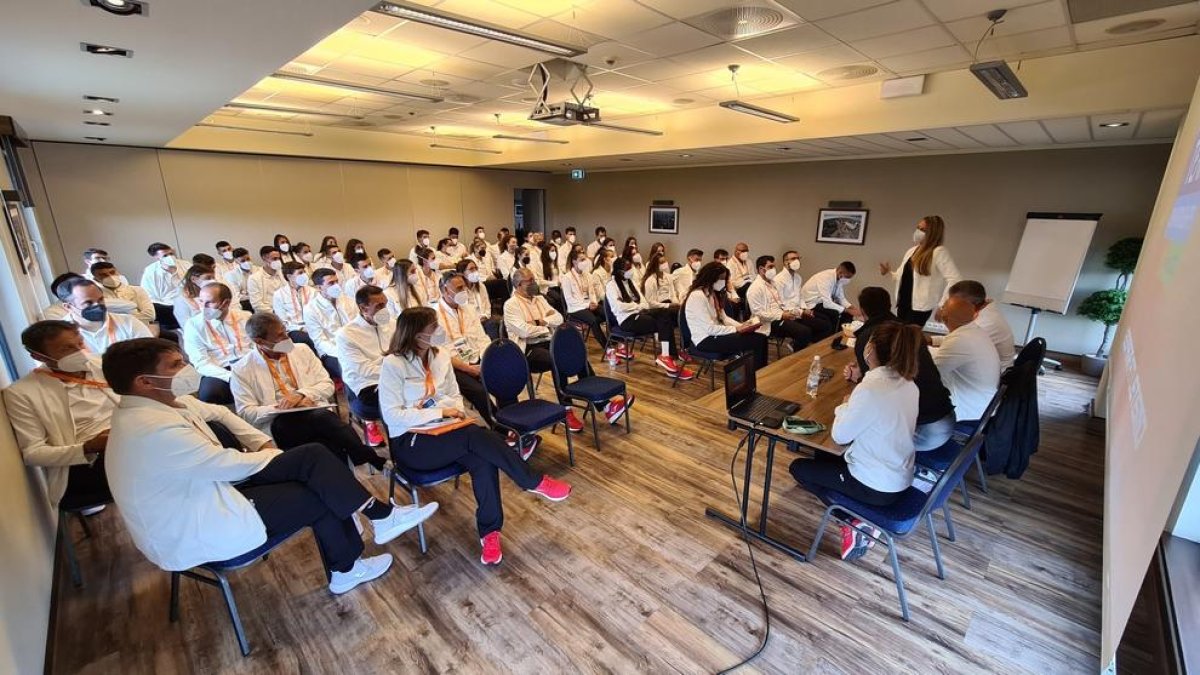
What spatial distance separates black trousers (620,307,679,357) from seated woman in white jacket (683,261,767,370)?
82cm

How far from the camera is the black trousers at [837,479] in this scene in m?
2.49

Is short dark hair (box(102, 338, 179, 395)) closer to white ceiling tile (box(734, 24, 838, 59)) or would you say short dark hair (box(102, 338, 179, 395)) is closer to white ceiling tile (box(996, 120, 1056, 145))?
white ceiling tile (box(734, 24, 838, 59))

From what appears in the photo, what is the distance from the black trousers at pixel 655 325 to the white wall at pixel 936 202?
4373mm

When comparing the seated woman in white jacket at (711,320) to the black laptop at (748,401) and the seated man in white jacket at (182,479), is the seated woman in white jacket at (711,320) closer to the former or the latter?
the black laptop at (748,401)

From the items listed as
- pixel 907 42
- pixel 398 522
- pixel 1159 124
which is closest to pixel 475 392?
pixel 398 522

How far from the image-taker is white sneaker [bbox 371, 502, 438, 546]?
283cm

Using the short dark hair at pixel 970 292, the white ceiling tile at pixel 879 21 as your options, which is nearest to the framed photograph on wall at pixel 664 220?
the white ceiling tile at pixel 879 21

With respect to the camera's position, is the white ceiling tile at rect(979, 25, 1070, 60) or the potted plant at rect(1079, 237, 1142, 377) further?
the potted plant at rect(1079, 237, 1142, 377)

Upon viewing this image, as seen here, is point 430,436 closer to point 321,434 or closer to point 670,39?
point 321,434

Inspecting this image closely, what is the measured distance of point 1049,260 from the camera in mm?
6484

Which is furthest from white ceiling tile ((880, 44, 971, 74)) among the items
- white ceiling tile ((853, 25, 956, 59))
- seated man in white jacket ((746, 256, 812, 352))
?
seated man in white jacket ((746, 256, 812, 352))

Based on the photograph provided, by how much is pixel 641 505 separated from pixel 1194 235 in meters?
2.96

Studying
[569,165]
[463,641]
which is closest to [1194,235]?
[463,641]

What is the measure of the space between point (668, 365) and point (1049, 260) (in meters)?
5.33
